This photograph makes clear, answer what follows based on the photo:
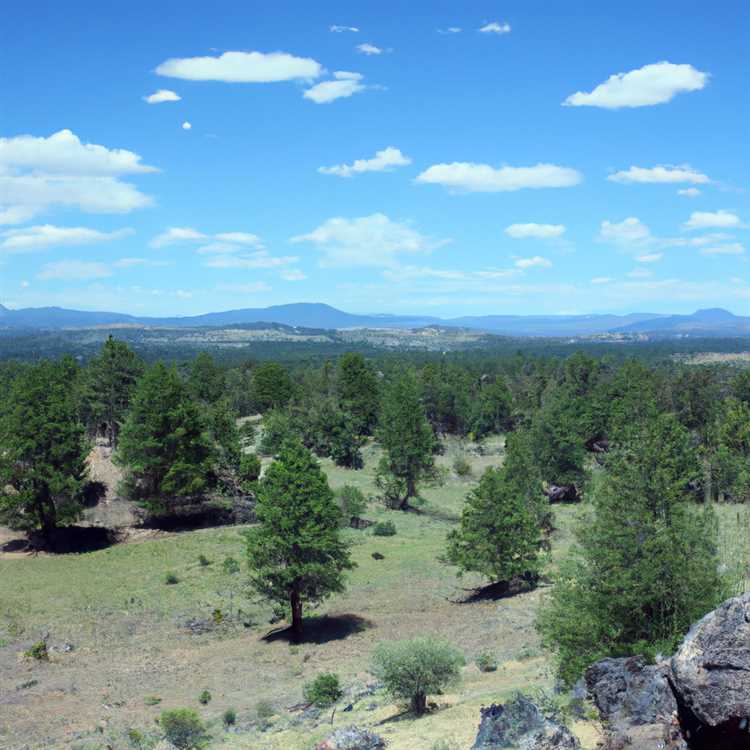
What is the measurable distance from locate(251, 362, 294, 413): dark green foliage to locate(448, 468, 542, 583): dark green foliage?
62438mm

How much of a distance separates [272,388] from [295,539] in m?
69.8

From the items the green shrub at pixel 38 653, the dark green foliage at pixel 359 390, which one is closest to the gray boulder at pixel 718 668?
the green shrub at pixel 38 653

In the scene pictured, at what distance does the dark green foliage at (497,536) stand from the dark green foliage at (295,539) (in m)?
7.98

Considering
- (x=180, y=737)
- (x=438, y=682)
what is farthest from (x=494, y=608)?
(x=180, y=737)

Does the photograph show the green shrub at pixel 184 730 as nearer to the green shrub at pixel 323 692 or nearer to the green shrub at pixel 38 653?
the green shrub at pixel 323 692

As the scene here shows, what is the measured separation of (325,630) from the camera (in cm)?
3756

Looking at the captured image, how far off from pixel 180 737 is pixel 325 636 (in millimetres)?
14049

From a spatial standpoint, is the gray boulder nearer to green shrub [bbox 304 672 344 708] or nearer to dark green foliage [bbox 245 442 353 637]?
green shrub [bbox 304 672 344 708]

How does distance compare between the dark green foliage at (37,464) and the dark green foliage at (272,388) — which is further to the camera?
the dark green foliage at (272,388)

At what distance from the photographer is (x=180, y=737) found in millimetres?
23219

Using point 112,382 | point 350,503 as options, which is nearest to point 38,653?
point 350,503

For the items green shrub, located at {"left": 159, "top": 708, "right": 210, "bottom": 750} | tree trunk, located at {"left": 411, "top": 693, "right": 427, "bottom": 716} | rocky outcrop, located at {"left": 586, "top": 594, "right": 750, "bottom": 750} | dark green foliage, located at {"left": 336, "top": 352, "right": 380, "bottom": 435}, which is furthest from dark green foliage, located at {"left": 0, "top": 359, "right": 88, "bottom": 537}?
dark green foliage, located at {"left": 336, "top": 352, "right": 380, "bottom": 435}

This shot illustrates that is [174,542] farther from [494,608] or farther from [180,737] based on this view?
[180,737]

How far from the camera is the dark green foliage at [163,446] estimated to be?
5497 centimetres
